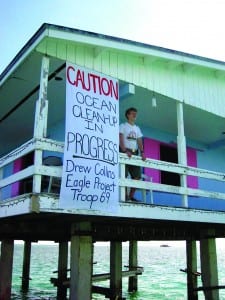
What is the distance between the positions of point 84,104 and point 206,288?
5440mm

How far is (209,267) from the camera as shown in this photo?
10.0 m

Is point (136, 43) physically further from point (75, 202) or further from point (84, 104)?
point (75, 202)

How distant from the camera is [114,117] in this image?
308 inches

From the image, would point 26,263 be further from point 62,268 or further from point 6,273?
point 6,273

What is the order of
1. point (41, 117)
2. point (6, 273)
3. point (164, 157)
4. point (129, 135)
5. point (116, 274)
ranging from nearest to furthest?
1. point (41, 117)
2. point (129, 135)
3. point (6, 273)
4. point (116, 274)
5. point (164, 157)

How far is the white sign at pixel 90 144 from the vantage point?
6.84 meters

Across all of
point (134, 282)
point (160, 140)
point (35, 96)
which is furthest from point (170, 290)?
point (35, 96)

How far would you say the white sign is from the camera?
22.4 feet

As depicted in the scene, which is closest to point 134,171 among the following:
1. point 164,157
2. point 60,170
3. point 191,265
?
point 60,170

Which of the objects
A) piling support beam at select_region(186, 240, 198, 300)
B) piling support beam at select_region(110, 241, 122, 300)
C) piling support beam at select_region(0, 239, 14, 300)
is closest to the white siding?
piling support beam at select_region(186, 240, 198, 300)

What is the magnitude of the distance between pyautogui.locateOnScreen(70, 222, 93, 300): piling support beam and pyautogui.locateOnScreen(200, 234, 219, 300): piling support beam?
3.88m

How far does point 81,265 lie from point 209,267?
420 cm

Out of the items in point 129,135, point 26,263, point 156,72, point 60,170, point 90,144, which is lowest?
point 26,263

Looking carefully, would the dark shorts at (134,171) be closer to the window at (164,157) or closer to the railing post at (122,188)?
the railing post at (122,188)
